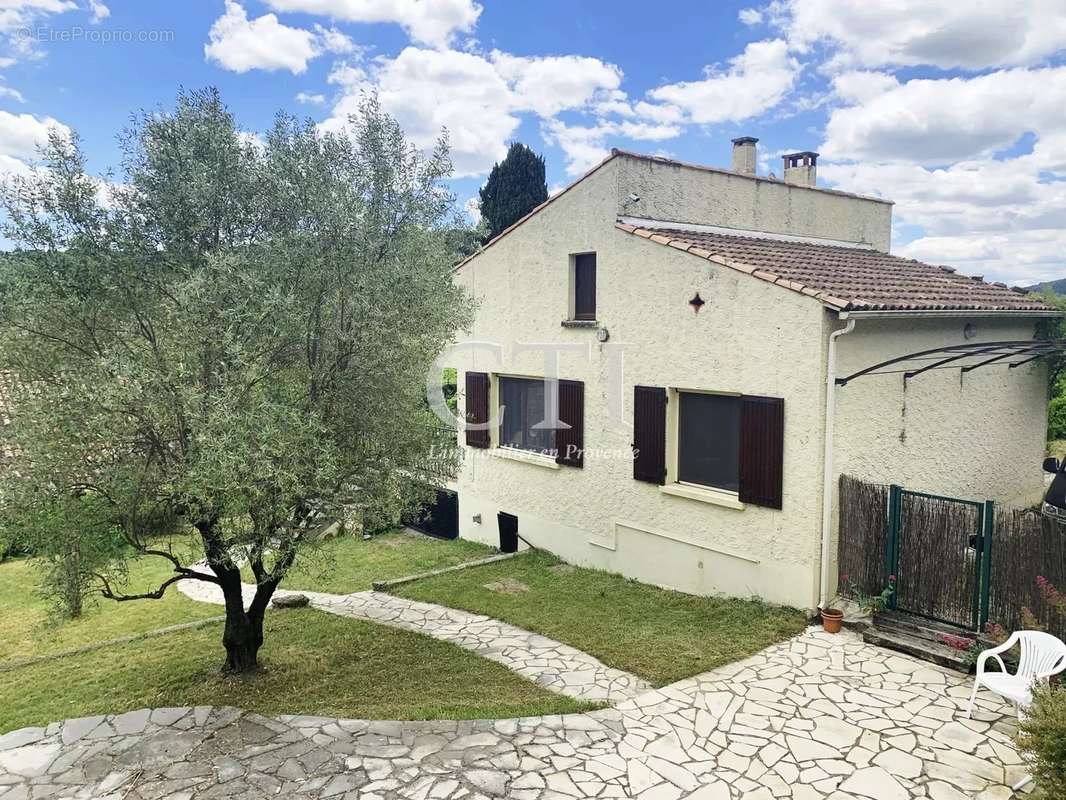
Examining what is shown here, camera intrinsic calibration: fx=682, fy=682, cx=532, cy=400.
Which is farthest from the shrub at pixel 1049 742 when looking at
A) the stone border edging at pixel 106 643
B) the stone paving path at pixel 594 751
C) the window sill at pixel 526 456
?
the stone border edging at pixel 106 643

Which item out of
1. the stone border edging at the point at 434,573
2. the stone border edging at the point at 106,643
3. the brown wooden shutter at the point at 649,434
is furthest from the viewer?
the stone border edging at the point at 434,573

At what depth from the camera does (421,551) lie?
17094mm

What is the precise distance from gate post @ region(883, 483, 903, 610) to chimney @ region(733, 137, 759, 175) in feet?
30.8

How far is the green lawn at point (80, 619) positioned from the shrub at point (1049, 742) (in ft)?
38.4

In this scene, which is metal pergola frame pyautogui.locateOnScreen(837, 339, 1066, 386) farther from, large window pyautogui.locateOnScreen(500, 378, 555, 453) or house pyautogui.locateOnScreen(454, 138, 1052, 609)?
large window pyautogui.locateOnScreen(500, 378, 555, 453)

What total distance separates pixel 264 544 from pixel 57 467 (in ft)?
7.22

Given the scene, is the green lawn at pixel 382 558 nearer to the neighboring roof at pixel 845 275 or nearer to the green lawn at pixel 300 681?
the green lawn at pixel 300 681

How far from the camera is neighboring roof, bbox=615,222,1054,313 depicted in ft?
34.1

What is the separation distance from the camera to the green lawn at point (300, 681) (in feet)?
26.4

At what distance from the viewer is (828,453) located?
10016 mm

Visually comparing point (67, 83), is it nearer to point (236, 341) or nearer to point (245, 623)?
point (236, 341)

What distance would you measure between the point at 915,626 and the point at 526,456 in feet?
27.8

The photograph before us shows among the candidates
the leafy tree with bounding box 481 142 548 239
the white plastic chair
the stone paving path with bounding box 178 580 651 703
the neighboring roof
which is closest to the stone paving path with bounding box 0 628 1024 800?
the white plastic chair

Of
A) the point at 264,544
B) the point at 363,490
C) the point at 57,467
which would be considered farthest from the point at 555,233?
the point at 57,467
